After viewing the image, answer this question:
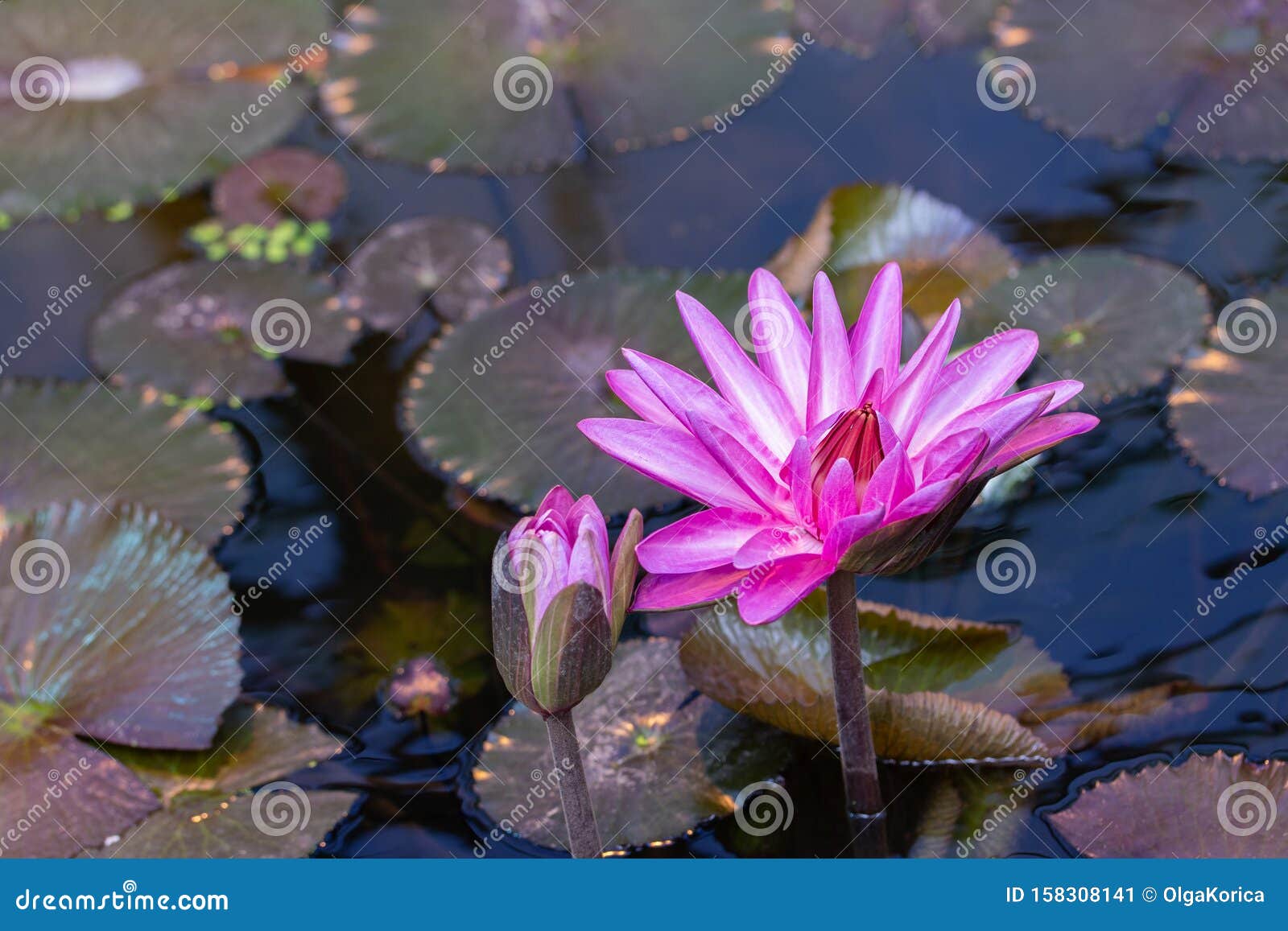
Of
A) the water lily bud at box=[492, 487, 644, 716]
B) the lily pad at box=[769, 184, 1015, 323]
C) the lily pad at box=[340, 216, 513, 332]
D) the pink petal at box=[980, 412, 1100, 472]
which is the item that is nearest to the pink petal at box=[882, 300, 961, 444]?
the pink petal at box=[980, 412, 1100, 472]

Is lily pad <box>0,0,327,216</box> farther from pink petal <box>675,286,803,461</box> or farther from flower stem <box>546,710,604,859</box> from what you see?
flower stem <box>546,710,604,859</box>

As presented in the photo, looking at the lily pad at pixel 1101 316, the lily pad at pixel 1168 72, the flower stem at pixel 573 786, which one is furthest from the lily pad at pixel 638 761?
the lily pad at pixel 1168 72

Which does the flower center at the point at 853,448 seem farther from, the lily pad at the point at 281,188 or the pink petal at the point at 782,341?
the lily pad at the point at 281,188

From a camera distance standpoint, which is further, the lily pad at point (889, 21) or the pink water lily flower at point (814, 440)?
the lily pad at point (889, 21)

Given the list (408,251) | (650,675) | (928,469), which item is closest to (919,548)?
(928,469)

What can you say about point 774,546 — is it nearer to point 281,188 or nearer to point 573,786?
point 573,786

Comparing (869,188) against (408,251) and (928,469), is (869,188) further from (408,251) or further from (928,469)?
(928,469)
